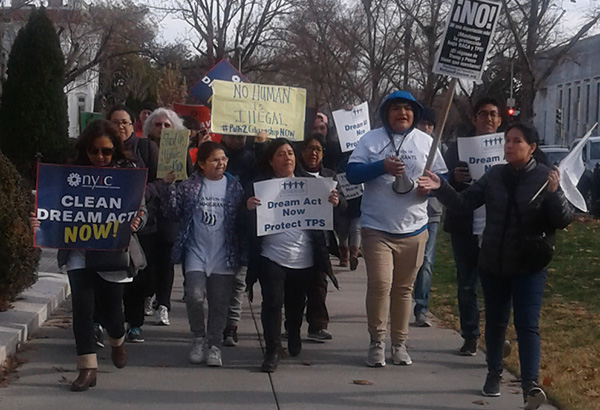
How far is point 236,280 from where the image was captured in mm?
8227

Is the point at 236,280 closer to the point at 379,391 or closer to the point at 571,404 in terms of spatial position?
the point at 379,391

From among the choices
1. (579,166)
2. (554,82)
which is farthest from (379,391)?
(554,82)

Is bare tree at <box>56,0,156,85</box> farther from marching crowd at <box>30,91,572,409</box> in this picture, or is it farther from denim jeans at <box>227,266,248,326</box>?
marching crowd at <box>30,91,572,409</box>

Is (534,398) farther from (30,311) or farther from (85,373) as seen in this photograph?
(30,311)

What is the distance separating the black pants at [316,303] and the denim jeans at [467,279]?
1.23 meters

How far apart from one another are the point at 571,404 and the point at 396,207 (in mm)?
1883

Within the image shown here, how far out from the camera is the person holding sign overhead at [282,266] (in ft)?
23.8

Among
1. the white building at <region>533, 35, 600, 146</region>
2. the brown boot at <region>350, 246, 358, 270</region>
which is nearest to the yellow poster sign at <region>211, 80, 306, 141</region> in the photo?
the brown boot at <region>350, 246, 358, 270</region>

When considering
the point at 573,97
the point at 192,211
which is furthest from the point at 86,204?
the point at 573,97

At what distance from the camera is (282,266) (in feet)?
24.3

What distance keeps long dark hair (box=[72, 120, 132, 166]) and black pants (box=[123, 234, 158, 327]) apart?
4.63 ft

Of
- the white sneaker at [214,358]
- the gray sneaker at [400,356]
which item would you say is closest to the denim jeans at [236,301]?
the white sneaker at [214,358]

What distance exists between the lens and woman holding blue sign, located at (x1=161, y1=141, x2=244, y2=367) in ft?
24.1

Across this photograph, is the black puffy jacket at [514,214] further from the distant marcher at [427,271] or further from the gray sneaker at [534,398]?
the distant marcher at [427,271]
